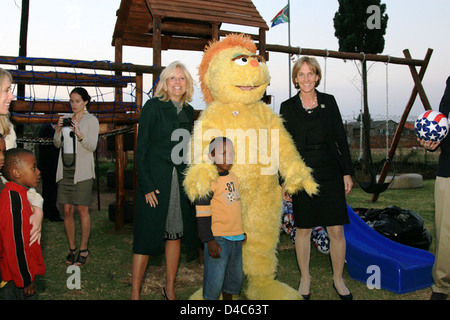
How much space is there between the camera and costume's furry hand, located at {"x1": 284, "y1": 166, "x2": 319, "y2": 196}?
2.89m

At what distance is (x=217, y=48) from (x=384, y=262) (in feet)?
8.20

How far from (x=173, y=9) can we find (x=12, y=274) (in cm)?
321

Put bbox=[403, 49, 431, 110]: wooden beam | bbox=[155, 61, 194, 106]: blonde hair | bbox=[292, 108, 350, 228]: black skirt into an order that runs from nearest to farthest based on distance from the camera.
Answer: bbox=[155, 61, 194, 106]: blonde hair < bbox=[292, 108, 350, 228]: black skirt < bbox=[403, 49, 431, 110]: wooden beam

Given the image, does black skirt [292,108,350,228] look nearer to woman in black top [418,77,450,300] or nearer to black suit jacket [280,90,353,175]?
black suit jacket [280,90,353,175]

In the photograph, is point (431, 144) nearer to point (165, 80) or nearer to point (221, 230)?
point (221, 230)

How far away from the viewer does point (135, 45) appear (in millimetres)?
5977

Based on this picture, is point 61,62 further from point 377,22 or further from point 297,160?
point 377,22

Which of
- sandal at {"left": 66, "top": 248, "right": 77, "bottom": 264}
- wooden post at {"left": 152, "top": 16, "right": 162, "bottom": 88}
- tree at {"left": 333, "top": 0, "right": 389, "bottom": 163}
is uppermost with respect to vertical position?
tree at {"left": 333, "top": 0, "right": 389, "bottom": 163}

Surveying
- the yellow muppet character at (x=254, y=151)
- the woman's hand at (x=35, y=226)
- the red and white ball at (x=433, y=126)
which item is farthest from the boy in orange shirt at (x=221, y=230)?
the red and white ball at (x=433, y=126)

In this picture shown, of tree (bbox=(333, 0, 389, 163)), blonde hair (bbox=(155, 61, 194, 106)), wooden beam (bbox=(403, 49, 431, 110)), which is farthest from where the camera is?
tree (bbox=(333, 0, 389, 163))

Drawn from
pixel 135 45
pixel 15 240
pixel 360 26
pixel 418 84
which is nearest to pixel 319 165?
pixel 15 240

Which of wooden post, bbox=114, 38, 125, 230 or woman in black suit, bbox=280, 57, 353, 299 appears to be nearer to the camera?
woman in black suit, bbox=280, 57, 353, 299

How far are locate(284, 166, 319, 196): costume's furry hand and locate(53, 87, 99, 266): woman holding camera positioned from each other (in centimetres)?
217

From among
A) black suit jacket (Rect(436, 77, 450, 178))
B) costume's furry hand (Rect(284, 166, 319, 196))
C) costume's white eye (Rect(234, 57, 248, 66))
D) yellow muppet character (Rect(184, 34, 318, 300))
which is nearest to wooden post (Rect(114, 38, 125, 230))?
yellow muppet character (Rect(184, 34, 318, 300))
